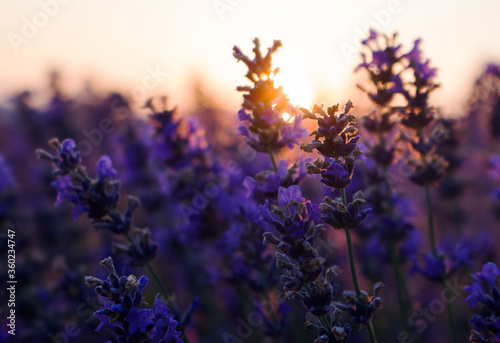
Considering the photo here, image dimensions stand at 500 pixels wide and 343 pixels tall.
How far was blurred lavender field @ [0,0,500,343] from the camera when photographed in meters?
2.02

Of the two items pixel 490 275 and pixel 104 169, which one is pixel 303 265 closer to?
pixel 490 275

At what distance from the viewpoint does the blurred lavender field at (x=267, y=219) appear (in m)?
2.02

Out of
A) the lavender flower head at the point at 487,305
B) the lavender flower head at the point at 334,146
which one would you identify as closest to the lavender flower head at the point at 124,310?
the lavender flower head at the point at 334,146

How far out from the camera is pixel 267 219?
2.05 meters

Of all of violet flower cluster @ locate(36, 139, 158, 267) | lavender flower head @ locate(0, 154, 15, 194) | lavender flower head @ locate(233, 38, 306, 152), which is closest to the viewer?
lavender flower head @ locate(233, 38, 306, 152)

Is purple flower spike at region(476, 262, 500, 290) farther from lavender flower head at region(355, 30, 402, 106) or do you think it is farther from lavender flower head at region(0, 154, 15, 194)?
lavender flower head at region(0, 154, 15, 194)

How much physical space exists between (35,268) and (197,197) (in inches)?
76.6

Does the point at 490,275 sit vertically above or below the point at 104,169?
below

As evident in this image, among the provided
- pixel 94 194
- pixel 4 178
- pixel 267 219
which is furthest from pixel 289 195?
pixel 4 178

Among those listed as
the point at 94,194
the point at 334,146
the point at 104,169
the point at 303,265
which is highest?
the point at 104,169

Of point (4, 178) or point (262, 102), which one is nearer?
point (262, 102)

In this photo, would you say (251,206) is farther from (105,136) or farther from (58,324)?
(105,136)

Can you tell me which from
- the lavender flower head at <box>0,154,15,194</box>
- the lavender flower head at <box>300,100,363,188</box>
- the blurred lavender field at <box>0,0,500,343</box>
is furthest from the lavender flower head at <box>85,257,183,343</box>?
the lavender flower head at <box>0,154,15,194</box>

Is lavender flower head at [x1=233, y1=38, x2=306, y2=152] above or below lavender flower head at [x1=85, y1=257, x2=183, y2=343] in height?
above
